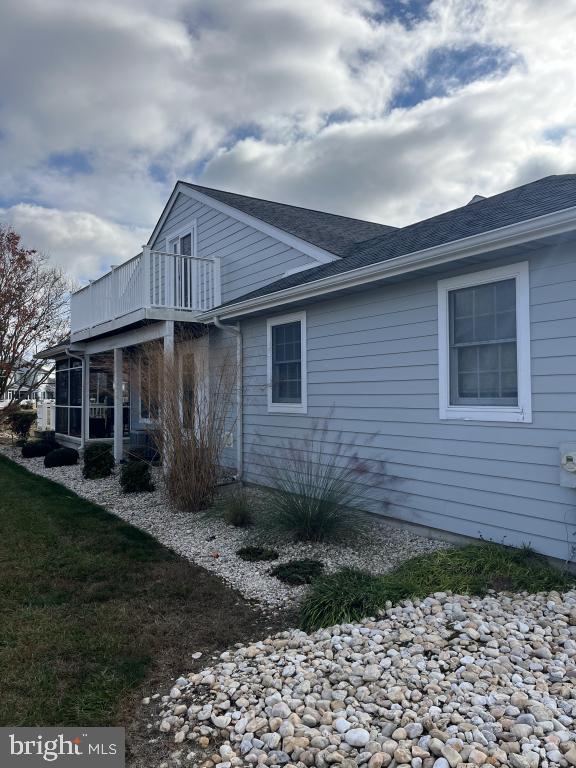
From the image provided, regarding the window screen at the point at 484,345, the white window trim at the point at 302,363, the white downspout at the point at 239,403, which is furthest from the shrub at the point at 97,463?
the window screen at the point at 484,345

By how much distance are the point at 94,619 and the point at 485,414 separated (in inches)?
146

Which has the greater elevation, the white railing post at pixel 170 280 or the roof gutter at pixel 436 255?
the white railing post at pixel 170 280

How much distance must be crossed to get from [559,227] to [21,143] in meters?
10.5

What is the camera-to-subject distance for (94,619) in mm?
3725

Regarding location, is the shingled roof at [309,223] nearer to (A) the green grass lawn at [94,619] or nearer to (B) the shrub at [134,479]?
(B) the shrub at [134,479]

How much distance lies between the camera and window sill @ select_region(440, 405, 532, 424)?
4668mm

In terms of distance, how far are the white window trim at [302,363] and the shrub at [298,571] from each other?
2936 mm

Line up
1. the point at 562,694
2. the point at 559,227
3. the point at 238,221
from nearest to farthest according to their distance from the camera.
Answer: the point at 562,694 < the point at 559,227 < the point at 238,221

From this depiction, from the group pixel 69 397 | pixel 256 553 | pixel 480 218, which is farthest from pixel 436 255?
pixel 69 397

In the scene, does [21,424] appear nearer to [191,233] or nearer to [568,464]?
[191,233]

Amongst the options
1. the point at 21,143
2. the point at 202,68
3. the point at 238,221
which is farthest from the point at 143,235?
the point at 202,68

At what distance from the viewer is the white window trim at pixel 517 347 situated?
4.62 m

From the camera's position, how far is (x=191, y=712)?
2605 mm

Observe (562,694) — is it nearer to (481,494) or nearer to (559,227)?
(481,494)
